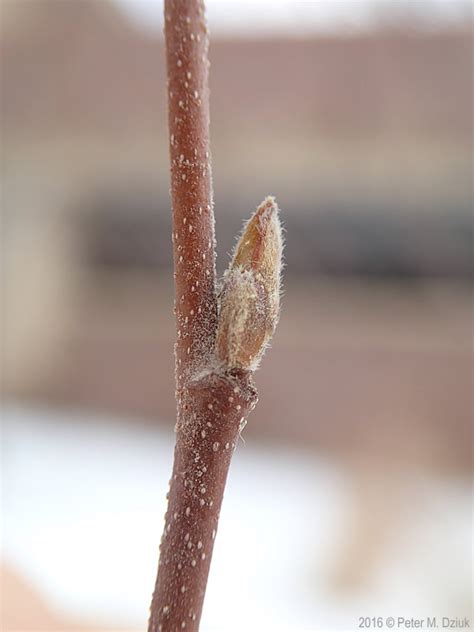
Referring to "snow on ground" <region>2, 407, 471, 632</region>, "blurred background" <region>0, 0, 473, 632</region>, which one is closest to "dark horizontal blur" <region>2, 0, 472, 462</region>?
"blurred background" <region>0, 0, 473, 632</region>

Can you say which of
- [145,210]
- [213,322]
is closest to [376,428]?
[145,210]

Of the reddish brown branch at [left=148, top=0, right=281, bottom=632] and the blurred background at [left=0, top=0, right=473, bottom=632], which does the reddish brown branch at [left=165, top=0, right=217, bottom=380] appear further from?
the blurred background at [left=0, top=0, right=473, bottom=632]

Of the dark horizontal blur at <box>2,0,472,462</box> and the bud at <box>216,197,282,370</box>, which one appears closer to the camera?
the bud at <box>216,197,282,370</box>

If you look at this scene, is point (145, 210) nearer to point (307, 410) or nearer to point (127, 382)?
point (127, 382)

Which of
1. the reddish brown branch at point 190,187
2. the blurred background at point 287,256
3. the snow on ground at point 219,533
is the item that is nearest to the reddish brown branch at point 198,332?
the reddish brown branch at point 190,187

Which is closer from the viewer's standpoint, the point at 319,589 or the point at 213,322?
the point at 213,322

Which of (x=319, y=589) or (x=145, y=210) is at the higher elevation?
(x=145, y=210)
